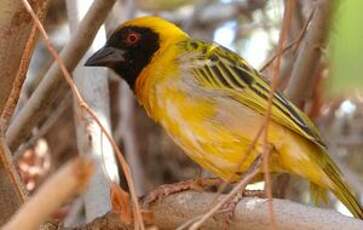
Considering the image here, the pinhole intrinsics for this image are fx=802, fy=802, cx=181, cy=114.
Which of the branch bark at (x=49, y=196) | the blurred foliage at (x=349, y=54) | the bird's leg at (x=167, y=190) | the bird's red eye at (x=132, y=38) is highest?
the blurred foliage at (x=349, y=54)

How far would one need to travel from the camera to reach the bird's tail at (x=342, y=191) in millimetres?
2705

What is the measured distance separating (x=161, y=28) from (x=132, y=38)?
156 mm

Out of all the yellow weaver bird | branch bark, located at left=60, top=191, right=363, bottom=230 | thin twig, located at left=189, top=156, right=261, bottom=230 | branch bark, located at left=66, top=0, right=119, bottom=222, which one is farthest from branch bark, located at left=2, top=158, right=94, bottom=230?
the yellow weaver bird

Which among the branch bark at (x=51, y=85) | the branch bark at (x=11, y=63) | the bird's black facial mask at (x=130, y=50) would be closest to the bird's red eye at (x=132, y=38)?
the bird's black facial mask at (x=130, y=50)

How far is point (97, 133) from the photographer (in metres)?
2.77

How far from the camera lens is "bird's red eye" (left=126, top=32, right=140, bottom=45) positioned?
3.28m

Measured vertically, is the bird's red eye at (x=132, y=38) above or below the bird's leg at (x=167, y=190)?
above

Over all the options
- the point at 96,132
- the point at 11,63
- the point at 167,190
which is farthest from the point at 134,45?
the point at 11,63

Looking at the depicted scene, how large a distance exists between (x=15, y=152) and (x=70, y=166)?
7.06ft

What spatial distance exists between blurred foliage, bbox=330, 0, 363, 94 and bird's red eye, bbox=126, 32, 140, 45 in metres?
2.43

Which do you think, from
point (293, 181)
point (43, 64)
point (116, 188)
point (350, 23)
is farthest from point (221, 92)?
point (43, 64)

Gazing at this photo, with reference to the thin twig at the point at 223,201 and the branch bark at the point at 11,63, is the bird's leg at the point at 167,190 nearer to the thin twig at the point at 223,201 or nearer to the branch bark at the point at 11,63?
the branch bark at the point at 11,63

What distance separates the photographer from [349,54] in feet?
2.80

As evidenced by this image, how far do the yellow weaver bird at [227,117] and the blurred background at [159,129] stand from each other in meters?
0.21
